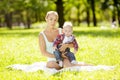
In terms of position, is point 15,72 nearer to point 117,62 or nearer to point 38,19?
point 117,62

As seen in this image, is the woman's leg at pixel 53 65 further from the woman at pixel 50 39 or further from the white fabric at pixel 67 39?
the white fabric at pixel 67 39

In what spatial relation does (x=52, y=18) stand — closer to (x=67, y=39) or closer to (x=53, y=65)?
(x=67, y=39)

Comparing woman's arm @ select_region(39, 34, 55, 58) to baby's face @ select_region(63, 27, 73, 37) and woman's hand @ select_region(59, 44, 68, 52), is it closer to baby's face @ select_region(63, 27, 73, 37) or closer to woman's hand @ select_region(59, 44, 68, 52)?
woman's hand @ select_region(59, 44, 68, 52)

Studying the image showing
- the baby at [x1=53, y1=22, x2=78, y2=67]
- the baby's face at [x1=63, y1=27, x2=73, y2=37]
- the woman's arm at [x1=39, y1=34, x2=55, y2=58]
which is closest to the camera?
the baby's face at [x1=63, y1=27, x2=73, y2=37]

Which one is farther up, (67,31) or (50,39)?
(67,31)

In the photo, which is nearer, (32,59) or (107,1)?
(32,59)

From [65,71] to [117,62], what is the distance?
279 centimetres

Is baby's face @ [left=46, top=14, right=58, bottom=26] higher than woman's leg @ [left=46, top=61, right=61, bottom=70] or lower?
higher

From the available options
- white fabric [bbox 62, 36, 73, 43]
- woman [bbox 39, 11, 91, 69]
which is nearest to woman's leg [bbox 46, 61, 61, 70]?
woman [bbox 39, 11, 91, 69]

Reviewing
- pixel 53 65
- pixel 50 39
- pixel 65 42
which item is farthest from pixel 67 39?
pixel 53 65

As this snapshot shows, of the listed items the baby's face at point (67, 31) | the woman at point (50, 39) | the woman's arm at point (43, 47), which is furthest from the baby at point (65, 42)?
the woman's arm at point (43, 47)

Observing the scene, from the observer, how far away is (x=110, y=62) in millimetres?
12570

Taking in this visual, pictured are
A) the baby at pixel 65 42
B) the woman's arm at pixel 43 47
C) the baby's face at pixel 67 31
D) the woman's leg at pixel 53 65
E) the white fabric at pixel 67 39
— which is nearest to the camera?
the baby's face at pixel 67 31

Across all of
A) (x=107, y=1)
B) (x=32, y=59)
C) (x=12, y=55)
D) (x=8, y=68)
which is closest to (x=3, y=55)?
(x=12, y=55)
